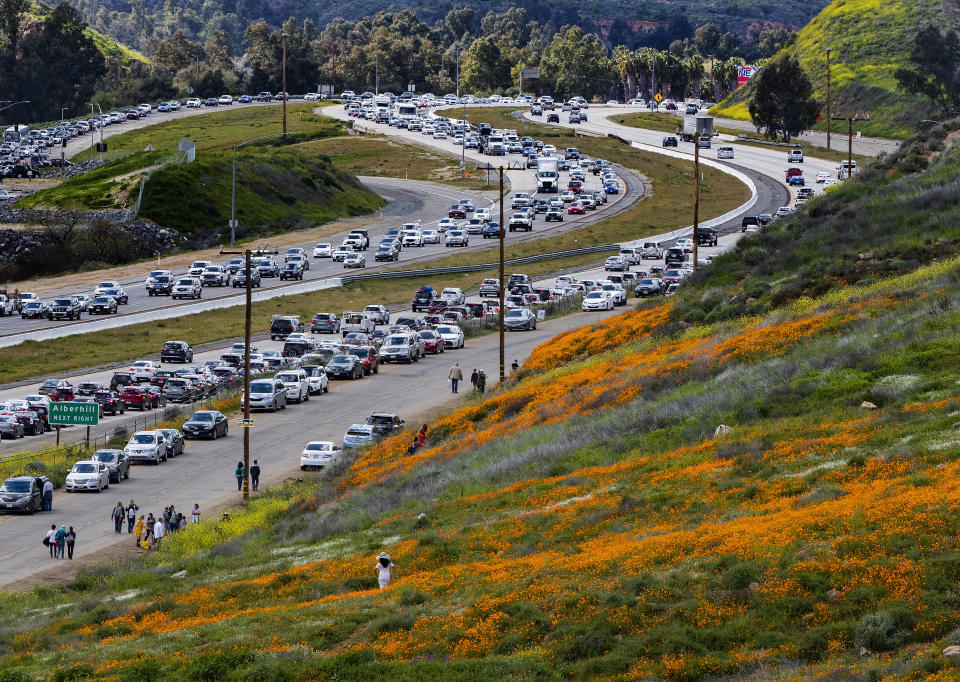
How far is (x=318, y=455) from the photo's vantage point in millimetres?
49625

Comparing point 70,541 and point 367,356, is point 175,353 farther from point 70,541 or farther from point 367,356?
point 70,541

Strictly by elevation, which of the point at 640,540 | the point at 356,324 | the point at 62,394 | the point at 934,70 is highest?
the point at 934,70

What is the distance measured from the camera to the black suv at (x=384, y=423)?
170ft

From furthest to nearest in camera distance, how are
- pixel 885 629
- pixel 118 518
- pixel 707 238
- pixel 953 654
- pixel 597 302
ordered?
pixel 707 238, pixel 597 302, pixel 118 518, pixel 885 629, pixel 953 654

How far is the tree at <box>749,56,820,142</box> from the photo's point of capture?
174 m

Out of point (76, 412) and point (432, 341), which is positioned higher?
point (76, 412)

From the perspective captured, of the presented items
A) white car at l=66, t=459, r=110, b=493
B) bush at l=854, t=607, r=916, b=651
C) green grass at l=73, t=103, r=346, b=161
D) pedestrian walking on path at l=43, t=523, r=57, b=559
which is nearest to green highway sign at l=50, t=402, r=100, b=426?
white car at l=66, t=459, r=110, b=493

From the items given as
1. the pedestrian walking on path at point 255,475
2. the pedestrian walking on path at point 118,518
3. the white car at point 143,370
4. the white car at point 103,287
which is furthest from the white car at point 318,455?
the white car at point 103,287

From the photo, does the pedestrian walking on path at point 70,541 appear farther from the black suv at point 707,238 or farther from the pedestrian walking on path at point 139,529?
the black suv at point 707,238

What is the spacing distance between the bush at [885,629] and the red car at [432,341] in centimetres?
5856

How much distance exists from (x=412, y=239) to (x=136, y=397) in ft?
193

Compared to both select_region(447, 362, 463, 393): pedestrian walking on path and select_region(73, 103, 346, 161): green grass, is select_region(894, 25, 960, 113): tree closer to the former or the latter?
select_region(73, 103, 346, 161): green grass

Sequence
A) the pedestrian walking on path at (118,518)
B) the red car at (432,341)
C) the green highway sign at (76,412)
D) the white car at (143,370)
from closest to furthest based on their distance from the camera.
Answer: the pedestrian walking on path at (118,518) → the green highway sign at (76,412) → the white car at (143,370) → the red car at (432,341)

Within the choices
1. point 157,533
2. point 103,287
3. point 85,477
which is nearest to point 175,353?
point 103,287
